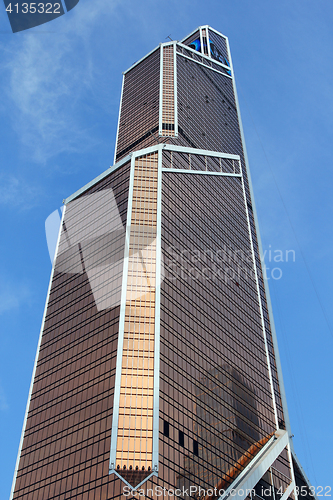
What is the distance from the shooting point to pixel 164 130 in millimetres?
198250

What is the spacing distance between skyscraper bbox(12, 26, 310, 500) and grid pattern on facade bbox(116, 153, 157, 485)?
264 millimetres

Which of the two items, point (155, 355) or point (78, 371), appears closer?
point (155, 355)

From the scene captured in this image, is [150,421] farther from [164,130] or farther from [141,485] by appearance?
[164,130]

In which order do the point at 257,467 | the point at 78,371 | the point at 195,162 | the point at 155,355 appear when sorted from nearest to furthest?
the point at 155,355 < the point at 257,467 < the point at 78,371 < the point at 195,162

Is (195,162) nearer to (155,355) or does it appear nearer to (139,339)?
(139,339)

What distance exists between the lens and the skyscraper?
111 m

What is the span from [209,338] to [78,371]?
3285 centimetres

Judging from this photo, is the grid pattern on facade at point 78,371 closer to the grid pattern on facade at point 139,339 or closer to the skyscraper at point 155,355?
the skyscraper at point 155,355

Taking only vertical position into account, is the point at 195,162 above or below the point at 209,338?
above

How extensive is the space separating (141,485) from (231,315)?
6385cm

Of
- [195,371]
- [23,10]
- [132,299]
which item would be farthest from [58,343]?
[23,10]

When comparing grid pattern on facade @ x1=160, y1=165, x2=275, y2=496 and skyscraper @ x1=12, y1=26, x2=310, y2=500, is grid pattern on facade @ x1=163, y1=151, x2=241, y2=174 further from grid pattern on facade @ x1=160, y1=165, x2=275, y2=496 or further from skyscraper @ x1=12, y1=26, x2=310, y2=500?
grid pattern on facade @ x1=160, y1=165, x2=275, y2=496

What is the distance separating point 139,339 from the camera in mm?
123375

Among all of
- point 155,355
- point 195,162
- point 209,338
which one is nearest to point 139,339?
point 155,355
